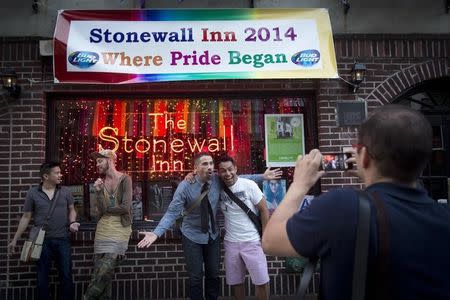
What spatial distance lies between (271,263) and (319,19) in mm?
3280

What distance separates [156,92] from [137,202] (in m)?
1.51

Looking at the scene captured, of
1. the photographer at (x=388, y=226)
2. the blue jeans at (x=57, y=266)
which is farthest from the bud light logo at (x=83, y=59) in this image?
the photographer at (x=388, y=226)

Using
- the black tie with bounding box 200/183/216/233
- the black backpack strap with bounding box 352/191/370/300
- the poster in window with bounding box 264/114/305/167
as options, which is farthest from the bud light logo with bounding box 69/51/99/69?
the black backpack strap with bounding box 352/191/370/300

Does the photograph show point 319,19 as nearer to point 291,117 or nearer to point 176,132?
point 291,117

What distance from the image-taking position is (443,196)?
6.79 metres

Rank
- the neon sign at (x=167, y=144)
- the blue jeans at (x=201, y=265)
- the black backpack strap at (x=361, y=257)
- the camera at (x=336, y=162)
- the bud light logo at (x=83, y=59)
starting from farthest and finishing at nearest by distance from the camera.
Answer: the neon sign at (x=167, y=144) → the bud light logo at (x=83, y=59) → the blue jeans at (x=201, y=265) → the camera at (x=336, y=162) → the black backpack strap at (x=361, y=257)

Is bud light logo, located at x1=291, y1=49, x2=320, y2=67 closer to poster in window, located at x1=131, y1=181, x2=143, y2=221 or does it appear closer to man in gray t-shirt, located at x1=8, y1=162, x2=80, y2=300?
poster in window, located at x1=131, y1=181, x2=143, y2=221

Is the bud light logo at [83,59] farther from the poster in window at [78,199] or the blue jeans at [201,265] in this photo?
the blue jeans at [201,265]

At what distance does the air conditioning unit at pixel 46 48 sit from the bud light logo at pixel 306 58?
123 inches

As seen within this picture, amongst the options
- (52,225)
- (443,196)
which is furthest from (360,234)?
(443,196)

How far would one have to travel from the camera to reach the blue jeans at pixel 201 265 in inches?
198

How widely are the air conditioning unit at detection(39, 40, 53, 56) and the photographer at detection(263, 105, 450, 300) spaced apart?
5.27 metres

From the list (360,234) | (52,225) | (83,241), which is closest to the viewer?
(360,234)

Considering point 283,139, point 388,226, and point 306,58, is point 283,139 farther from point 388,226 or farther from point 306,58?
point 388,226
